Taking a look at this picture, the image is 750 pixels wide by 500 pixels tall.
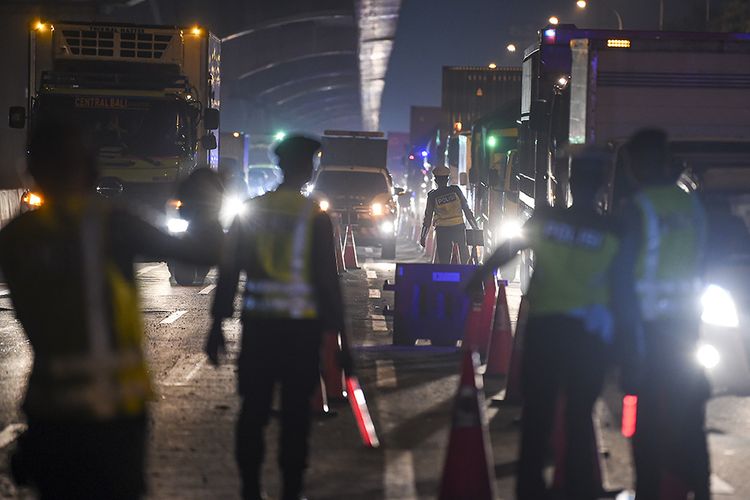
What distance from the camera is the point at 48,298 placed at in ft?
14.4

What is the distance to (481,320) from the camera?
12.6 meters

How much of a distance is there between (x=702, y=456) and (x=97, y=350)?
336cm

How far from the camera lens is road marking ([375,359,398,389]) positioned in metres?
11.3

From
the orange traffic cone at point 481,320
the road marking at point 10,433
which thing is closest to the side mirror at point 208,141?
the orange traffic cone at point 481,320

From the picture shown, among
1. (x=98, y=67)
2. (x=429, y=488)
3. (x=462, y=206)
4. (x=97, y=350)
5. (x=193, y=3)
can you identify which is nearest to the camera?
(x=97, y=350)

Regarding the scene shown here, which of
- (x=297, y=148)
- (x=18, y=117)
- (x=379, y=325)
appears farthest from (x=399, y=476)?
(x=18, y=117)

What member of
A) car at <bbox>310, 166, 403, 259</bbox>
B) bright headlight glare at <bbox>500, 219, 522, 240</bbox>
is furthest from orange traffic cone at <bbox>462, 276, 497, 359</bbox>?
car at <bbox>310, 166, 403, 259</bbox>

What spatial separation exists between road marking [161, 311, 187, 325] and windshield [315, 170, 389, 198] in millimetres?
11782

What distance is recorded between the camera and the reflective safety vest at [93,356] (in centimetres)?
436

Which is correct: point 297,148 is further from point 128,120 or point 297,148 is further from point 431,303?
point 128,120

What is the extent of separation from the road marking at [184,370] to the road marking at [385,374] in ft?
5.07

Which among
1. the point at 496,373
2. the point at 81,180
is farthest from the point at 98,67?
the point at 81,180

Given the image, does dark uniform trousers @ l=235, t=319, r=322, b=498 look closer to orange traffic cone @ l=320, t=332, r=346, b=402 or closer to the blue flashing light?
orange traffic cone @ l=320, t=332, r=346, b=402

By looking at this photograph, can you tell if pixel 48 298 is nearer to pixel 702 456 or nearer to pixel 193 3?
pixel 702 456
